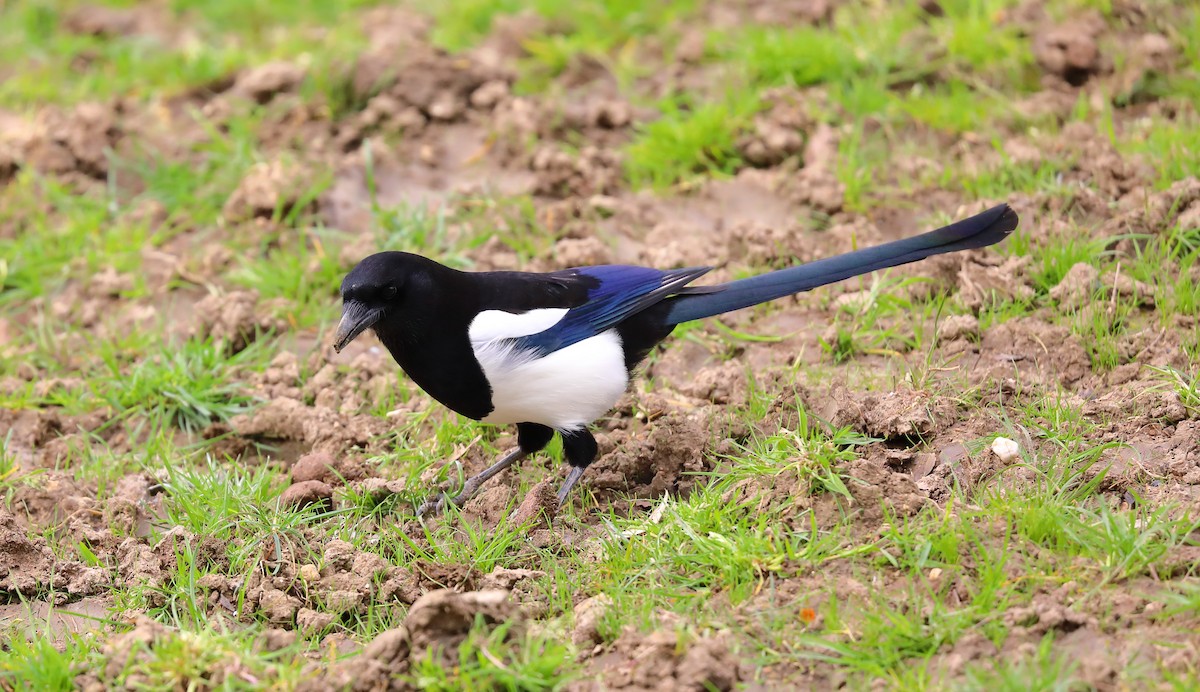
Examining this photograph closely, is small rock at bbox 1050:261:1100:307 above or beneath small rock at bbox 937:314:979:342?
above

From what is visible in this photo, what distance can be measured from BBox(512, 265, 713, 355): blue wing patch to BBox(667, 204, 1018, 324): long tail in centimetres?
11


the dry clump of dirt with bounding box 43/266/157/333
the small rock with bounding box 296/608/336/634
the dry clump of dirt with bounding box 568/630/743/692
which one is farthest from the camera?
the dry clump of dirt with bounding box 43/266/157/333

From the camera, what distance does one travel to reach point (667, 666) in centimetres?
276

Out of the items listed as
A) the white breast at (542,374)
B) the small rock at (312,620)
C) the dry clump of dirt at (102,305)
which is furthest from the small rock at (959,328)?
the dry clump of dirt at (102,305)

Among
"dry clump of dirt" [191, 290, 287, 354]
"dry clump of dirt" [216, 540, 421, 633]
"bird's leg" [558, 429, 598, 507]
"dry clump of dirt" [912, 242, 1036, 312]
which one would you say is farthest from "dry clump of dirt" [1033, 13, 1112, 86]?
"dry clump of dirt" [216, 540, 421, 633]

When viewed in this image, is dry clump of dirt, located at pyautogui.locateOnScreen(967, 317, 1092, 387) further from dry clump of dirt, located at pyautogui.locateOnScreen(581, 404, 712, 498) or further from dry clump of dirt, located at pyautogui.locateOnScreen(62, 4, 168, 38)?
dry clump of dirt, located at pyautogui.locateOnScreen(62, 4, 168, 38)

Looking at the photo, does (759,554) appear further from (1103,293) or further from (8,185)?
(8,185)

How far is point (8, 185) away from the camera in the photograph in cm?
555

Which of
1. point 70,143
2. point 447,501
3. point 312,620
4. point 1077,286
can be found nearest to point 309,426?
point 447,501

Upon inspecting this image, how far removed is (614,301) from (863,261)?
74 centimetres

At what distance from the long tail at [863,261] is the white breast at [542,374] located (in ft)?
1.06

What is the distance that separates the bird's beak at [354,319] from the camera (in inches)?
138

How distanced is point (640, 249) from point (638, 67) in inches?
54.7

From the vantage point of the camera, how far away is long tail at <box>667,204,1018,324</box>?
3.62 m
